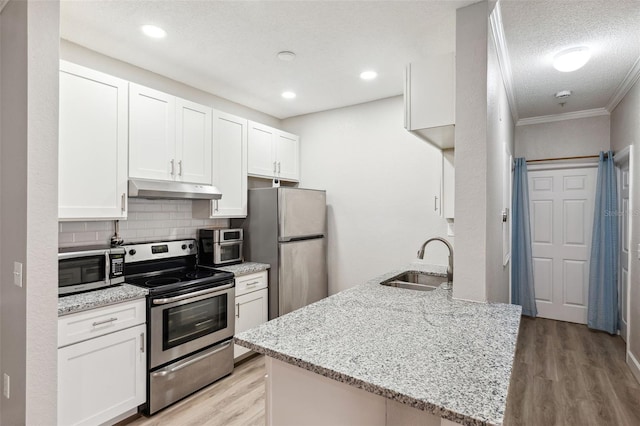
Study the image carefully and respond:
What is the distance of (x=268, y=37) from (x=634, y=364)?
157 inches

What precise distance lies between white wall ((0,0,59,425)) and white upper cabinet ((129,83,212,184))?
0.81m

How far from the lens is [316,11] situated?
2059 mm

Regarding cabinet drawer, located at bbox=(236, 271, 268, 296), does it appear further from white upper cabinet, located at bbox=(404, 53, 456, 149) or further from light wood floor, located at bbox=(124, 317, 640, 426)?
white upper cabinet, located at bbox=(404, 53, 456, 149)

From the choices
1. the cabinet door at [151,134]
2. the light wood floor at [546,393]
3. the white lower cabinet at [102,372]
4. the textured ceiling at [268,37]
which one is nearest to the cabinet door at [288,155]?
the textured ceiling at [268,37]

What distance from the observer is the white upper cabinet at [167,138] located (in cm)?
257

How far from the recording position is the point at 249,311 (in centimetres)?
317

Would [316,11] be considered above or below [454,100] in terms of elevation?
above

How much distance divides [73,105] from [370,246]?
2.85 m

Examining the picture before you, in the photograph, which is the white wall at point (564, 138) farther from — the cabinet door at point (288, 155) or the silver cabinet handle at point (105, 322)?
the silver cabinet handle at point (105, 322)

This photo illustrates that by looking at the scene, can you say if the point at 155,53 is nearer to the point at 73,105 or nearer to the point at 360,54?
the point at 73,105

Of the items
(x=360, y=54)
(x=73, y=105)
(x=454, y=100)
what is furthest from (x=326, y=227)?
(x=73, y=105)

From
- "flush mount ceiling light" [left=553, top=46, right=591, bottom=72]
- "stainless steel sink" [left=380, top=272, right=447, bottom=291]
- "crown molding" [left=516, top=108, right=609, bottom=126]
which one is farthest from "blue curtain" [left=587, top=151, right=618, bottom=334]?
"stainless steel sink" [left=380, top=272, right=447, bottom=291]
